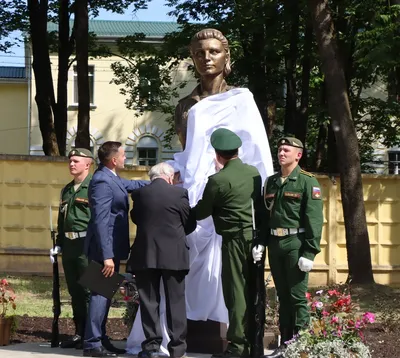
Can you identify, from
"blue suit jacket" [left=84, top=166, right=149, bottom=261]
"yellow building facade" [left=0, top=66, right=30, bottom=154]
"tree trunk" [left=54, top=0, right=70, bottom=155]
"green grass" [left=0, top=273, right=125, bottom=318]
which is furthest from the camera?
"yellow building facade" [left=0, top=66, right=30, bottom=154]

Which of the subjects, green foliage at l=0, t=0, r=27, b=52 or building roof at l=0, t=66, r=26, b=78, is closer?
green foliage at l=0, t=0, r=27, b=52

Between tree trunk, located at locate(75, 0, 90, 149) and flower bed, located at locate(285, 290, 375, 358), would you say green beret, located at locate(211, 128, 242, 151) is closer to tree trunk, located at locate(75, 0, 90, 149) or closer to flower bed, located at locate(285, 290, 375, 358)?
flower bed, located at locate(285, 290, 375, 358)

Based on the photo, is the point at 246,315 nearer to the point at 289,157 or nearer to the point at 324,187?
the point at 289,157

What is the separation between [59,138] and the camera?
2281 centimetres

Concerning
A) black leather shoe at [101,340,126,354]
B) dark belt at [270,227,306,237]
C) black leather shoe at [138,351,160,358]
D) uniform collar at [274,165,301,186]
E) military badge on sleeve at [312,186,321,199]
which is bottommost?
black leather shoe at [101,340,126,354]

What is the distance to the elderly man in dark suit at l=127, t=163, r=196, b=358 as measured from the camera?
8422 mm

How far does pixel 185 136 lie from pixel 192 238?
105 centimetres

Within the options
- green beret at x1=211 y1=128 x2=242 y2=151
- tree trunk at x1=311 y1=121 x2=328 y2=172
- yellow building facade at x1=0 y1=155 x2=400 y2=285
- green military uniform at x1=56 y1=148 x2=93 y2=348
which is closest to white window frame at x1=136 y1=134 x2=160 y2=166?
tree trunk at x1=311 y1=121 x2=328 y2=172

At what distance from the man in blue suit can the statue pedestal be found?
660 mm

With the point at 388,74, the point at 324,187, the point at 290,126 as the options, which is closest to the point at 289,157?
the point at 324,187

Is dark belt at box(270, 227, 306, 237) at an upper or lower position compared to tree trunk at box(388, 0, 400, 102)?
lower

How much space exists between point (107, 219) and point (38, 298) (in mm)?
6308

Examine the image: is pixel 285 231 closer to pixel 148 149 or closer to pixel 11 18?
pixel 11 18

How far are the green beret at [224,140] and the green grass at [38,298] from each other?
429cm
